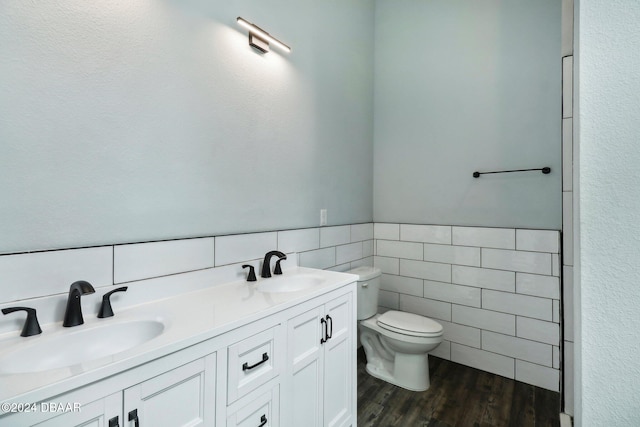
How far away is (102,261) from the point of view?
3.56 feet

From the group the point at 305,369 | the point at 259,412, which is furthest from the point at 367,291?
the point at 259,412

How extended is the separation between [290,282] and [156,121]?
3.44 feet

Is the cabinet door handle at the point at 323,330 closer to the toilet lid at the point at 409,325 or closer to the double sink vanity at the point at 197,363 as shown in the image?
the double sink vanity at the point at 197,363

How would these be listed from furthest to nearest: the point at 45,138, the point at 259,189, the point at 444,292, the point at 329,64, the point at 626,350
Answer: the point at 444,292 → the point at 329,64 → the point at 259,189 → the point at 45,138 → the point at 626,350

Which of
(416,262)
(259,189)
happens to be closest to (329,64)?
(259,189)

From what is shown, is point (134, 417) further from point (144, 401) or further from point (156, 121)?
point (156, 121)

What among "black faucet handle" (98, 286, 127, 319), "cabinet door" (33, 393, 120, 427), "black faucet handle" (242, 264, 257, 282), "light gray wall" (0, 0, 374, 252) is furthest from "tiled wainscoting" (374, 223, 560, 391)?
"cabinet door" (33, 393, 120, 427)

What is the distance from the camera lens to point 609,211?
638 millimetres

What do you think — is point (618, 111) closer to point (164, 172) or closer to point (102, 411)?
point (102, 411)

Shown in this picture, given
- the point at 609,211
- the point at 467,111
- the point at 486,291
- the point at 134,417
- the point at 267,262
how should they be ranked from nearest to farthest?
the point at 609,211 < the point at 134,417 < the point at 267,262 < the point at 486,291 < the point at 467,111

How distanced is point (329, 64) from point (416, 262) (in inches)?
70.7

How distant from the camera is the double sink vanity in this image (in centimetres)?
66

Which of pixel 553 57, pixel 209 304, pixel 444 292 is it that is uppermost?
pixel 553 57

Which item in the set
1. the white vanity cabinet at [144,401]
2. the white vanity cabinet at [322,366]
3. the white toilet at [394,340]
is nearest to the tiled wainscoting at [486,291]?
the white toilet at [394,340]
